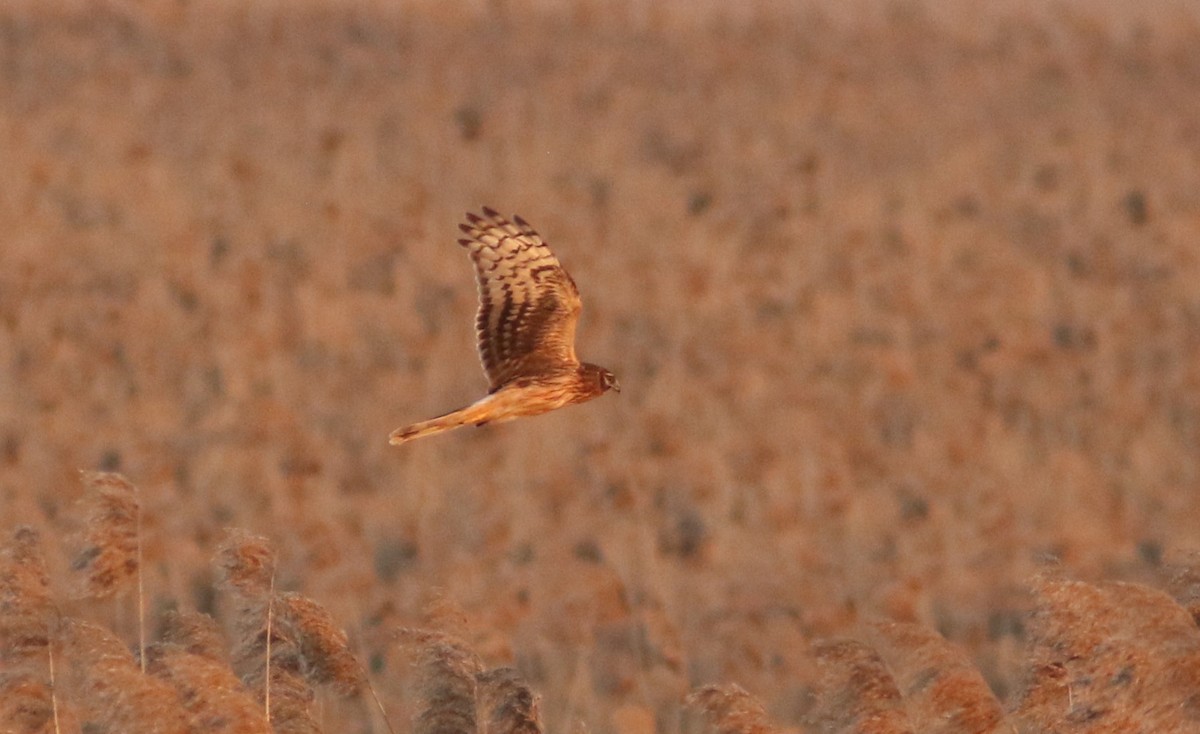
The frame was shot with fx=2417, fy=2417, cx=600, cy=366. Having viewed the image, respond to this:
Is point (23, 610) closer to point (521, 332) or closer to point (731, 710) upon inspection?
point (521, 332)

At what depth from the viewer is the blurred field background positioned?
12.6 m

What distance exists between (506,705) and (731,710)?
64 cm

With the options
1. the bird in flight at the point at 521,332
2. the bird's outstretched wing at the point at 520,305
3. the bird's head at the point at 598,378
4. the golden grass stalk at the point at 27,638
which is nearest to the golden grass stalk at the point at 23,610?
the golden grass stalk at the point at 27,638

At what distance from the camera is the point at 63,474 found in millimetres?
13648

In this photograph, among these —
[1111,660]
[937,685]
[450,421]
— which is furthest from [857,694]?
[450,421]

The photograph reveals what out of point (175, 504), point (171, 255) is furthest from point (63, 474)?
point (171, 255)

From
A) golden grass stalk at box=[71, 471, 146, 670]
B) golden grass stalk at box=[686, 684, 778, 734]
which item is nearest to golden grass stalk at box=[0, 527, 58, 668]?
golden grass stalk at box=[71, 471, 146, 670]

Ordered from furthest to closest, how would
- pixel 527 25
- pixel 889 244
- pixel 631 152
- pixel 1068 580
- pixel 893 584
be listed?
1. pixel 527 25
2. pixel 631 152
3. pixel 889 244
4. pixel 893 584
5. pixel 1068 580

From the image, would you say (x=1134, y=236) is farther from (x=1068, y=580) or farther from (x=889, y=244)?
(x=1068, y=580)

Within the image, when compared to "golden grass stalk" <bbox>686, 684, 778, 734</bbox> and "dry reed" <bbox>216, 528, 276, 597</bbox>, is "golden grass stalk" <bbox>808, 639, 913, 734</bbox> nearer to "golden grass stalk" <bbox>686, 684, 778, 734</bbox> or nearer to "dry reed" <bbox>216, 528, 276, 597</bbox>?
"golden grass stalk" <bbox>686, 684, 778, 734</bbox>

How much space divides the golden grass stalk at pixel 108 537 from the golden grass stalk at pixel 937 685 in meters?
2.27

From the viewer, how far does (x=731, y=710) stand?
6.75 m

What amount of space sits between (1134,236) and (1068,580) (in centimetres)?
1200

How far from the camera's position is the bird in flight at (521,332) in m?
6.93
